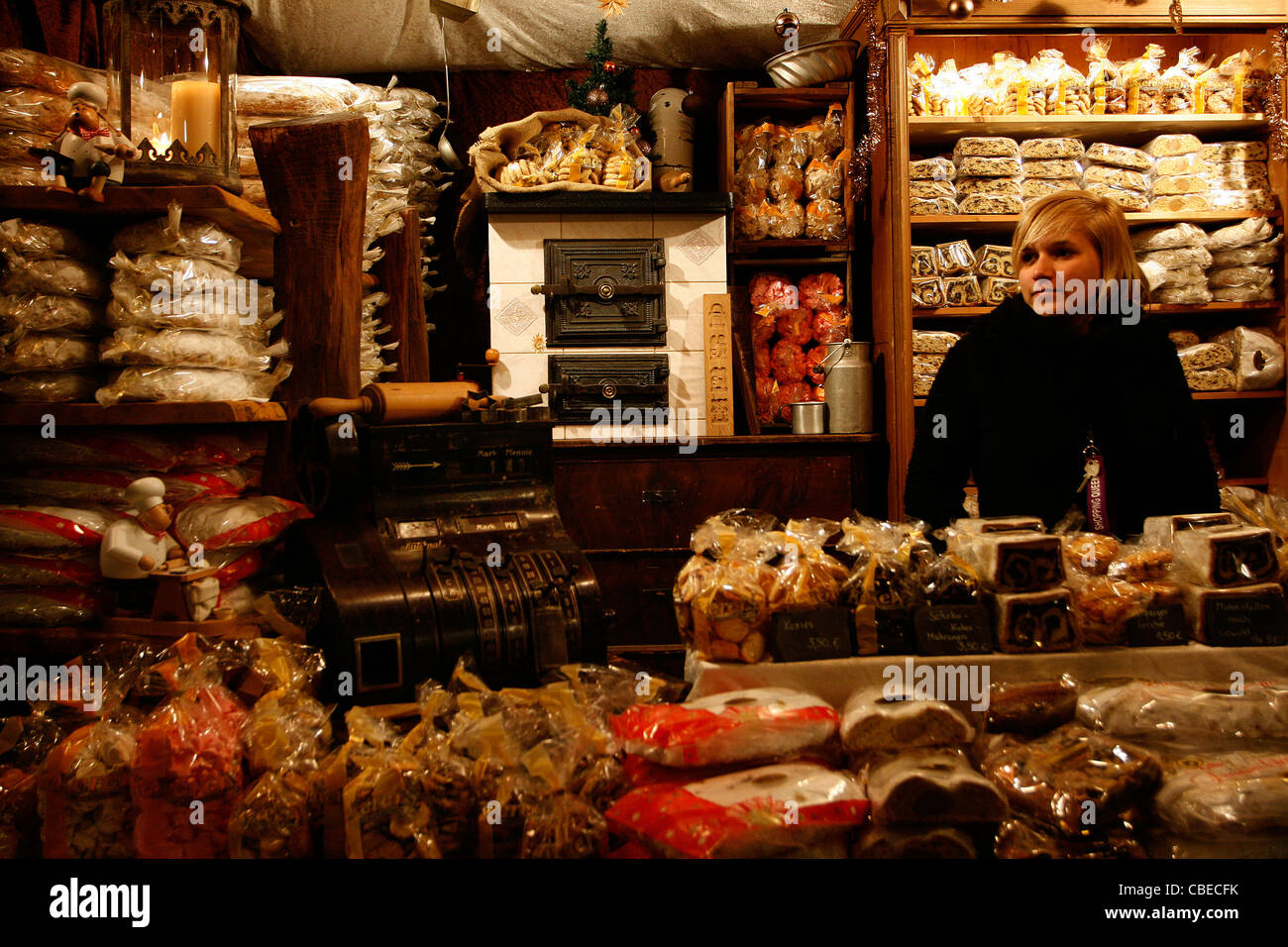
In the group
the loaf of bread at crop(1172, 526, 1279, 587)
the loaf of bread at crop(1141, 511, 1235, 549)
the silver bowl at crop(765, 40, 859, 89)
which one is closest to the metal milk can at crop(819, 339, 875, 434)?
the silver bowl at crop(765, 40, 859, 89)

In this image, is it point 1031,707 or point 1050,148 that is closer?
point 1031,707

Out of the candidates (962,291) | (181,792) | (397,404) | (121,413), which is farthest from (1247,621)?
(962,291)

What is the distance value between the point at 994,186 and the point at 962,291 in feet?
1.48

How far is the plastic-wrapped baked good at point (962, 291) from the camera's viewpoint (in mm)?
3584

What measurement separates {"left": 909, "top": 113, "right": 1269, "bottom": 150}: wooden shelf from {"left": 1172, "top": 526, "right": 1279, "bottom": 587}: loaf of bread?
8.83 feet

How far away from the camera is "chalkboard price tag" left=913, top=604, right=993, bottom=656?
4.04 feet

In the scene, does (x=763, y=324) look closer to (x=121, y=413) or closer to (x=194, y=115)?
(x=194, y=115)

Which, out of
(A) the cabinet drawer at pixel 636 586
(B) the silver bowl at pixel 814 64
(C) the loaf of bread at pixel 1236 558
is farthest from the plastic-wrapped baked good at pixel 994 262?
(C) the loaf of bread at pixel 1236 558

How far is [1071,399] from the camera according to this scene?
77.4 inches

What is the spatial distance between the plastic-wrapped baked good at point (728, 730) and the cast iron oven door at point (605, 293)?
2.59m
